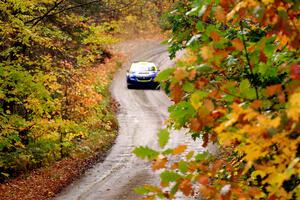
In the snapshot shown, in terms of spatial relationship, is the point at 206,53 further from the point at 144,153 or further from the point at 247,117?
the point at 144,153

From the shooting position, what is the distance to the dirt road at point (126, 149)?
42.9 feet

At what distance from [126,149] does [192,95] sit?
15.5m

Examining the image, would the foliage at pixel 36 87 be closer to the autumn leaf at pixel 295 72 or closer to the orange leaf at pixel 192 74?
the orange leaf at pixel 192 74

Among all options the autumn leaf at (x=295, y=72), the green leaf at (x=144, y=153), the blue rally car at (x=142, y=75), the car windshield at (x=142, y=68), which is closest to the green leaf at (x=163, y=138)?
the green leaf at (x=144, y=153)

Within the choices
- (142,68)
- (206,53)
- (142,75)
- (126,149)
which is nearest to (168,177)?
(206,53)

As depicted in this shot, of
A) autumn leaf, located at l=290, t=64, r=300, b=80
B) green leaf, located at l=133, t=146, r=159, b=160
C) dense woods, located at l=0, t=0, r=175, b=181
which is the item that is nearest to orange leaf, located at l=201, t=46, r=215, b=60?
autumn leaf, located at l=290, t=64, r=300, b=80

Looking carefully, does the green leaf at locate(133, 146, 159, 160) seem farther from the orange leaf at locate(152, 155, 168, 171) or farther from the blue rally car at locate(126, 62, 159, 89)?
the blue rally car at locate(126, 62, 159, 89)

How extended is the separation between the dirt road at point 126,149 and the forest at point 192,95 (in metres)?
0.82

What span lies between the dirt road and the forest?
817mm

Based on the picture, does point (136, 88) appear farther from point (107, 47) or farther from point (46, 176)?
point (46, 176)

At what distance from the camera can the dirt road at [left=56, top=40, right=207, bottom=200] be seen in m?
13.1

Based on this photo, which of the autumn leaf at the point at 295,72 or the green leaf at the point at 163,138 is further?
the green leaf at the point at 163,138

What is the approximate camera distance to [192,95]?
2896 mm

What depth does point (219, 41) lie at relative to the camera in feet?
9.98
